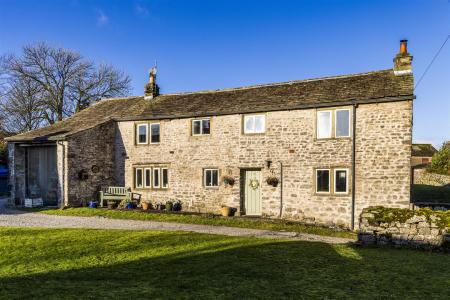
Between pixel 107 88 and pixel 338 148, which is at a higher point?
pixel 107 88

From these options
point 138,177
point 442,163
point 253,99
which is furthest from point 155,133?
point 442,163

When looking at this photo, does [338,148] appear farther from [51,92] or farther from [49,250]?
[51,92]

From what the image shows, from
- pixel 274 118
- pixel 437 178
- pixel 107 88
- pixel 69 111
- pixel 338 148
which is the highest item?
pixel 107 88

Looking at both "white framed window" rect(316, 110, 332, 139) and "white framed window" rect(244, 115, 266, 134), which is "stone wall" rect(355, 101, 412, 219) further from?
"white framed window" rect(244, 115, 266, 134)

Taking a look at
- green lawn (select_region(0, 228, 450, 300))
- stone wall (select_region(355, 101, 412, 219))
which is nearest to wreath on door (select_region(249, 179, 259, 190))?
stone wall (select_region(355, 101, 412, 219))

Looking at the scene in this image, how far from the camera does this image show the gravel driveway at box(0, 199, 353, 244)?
12180mm

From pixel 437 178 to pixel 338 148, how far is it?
24914 mm

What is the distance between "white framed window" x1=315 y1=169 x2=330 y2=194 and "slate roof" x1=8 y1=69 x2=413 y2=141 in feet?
10.1

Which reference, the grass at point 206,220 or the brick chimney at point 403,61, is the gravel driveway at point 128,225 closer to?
the grass at point 206,220

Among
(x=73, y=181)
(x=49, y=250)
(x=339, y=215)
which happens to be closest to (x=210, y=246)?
(x=49, y=250)

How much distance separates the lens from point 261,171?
1678 centimetres

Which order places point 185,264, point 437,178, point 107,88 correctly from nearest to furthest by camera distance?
point 185,264 → point 437,178 → point 107,88

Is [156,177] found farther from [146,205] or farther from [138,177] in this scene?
[146,205]

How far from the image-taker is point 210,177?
58.6 ft
